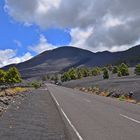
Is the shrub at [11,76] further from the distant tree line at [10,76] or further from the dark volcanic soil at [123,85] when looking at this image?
the dark volcanic soil at [123,85]

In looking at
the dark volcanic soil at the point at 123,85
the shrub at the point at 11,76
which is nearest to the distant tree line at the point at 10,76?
the shrub at the point at 11,76

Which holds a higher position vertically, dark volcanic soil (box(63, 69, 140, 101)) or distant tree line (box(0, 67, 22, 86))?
distant tree line (box(0, 67, 22, 86))

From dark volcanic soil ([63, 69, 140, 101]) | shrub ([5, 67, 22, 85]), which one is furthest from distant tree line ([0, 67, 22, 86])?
dark volcanic soil ([63, 69, 140, 101])

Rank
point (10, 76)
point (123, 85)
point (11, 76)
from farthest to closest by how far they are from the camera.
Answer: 1. point (10, 76)
2. point (11, 76)
3. point (123, 85)

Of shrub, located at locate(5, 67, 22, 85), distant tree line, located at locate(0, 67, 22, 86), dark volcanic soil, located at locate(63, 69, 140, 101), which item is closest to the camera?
dark volcanic soil, located at locate(63, 69, 140, 101)

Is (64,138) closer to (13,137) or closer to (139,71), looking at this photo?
(13,137)

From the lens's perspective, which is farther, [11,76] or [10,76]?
[10,76]

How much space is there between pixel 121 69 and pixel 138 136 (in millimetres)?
137803

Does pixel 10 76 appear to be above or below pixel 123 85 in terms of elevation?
above

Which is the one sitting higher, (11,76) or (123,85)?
(11,76)

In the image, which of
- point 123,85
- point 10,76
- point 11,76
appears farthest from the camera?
point 10,76

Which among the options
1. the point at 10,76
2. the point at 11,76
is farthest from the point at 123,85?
the point at 10,76

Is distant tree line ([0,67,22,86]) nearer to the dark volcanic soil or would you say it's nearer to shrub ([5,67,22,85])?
shrub ([5,67,22,85])

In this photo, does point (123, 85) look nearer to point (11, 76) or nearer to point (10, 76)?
point (11, 76)
